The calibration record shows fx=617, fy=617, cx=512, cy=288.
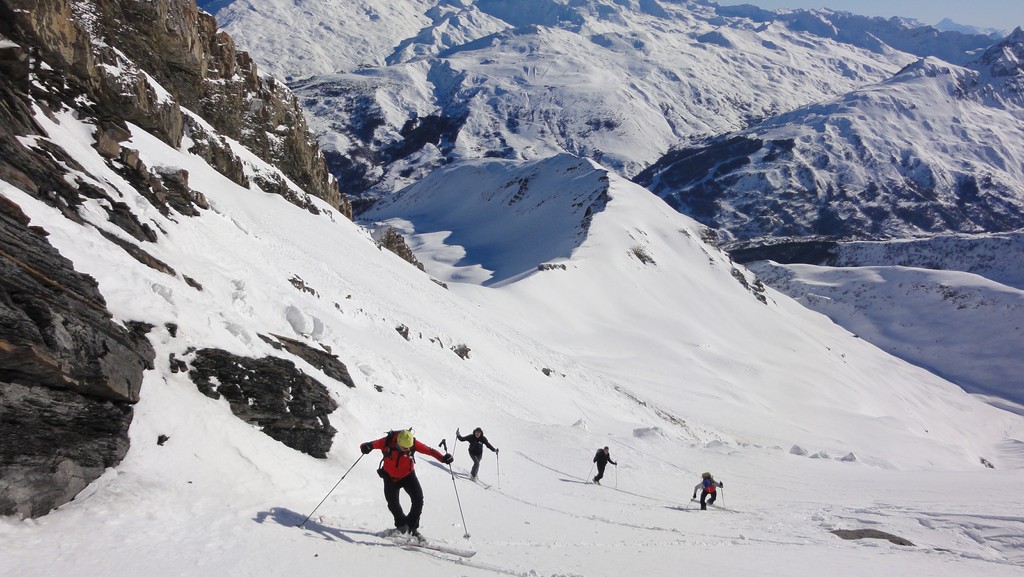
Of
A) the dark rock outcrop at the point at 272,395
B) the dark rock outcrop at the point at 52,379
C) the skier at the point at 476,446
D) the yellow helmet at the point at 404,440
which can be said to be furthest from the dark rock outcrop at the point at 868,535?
the dark rock outcrop at the point at 52,379

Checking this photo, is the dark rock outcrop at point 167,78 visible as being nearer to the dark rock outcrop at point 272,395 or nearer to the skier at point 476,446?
the dark rock outcrop at point 272,395

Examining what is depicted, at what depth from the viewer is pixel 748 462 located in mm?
25734

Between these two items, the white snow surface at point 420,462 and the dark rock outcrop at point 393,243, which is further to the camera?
the dark rock outcrop at point 393,243

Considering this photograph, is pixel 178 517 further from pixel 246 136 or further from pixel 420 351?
pixel 246 136

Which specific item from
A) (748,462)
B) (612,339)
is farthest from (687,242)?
(748,462)

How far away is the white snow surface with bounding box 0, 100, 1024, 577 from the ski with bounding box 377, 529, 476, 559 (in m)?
0.16

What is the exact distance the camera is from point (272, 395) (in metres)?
11.6

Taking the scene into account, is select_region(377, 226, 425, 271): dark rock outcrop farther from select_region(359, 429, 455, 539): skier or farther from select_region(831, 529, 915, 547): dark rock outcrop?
select_region(359, 429, 455, 539): skier

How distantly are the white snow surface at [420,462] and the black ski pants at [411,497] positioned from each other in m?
0.42

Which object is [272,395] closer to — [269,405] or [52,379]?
[269,405]

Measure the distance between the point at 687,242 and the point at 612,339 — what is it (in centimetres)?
5380

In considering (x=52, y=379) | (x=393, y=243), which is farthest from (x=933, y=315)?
(x=52, y=379)

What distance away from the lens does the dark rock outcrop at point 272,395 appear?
10922 millimetres

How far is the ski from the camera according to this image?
8742mm
